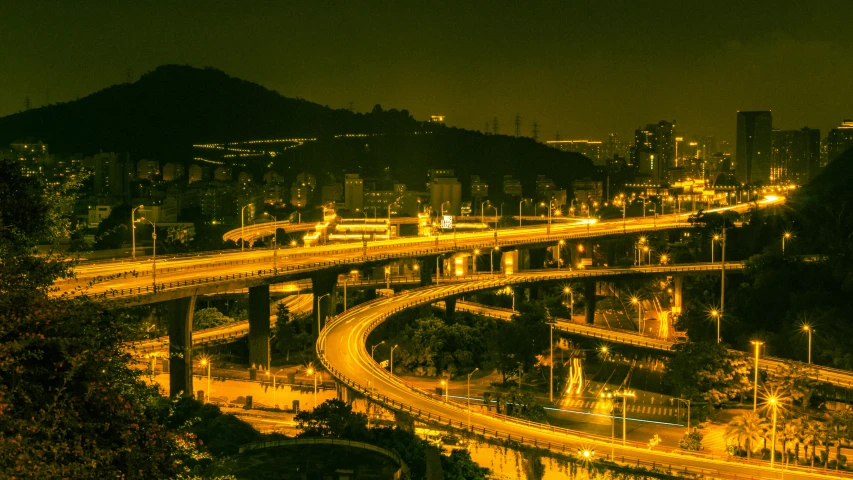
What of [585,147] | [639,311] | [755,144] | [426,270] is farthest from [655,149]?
[426,270]

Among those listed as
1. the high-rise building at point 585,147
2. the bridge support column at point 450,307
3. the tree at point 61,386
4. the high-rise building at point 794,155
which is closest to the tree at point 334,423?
the tree at point 61,386

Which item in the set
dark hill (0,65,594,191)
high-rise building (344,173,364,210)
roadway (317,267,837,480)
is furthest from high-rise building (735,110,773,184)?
roadway (317,267,837,480)

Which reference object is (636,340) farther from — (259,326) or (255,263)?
(255,263)

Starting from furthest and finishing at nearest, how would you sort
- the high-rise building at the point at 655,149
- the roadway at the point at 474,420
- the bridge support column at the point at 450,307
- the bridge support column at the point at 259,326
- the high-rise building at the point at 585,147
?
the high-rise building at the point at 585,147 < the high-rise building at the point at 655,149 < the bridge support column at the point at 450,307 < the bridge support column at the point at 259,326 < the roadway at the point at 474,420

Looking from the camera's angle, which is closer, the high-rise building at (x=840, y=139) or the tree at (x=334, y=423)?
the tree at (x=334, y=423)

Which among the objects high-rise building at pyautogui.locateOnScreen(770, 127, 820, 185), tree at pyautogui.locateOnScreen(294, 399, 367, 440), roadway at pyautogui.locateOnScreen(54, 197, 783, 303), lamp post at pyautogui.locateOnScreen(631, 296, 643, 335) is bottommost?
lamp post at pyautogui.locateOnScreen(631, 296, 643, 335)

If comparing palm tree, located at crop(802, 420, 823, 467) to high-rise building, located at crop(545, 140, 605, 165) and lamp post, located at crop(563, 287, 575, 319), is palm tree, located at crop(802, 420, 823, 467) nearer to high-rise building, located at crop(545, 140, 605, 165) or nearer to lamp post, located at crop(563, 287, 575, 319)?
lamp post, located at crop(563, 287, 575, 319)

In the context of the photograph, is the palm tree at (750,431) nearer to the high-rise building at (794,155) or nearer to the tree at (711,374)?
the tree at (711,374)
